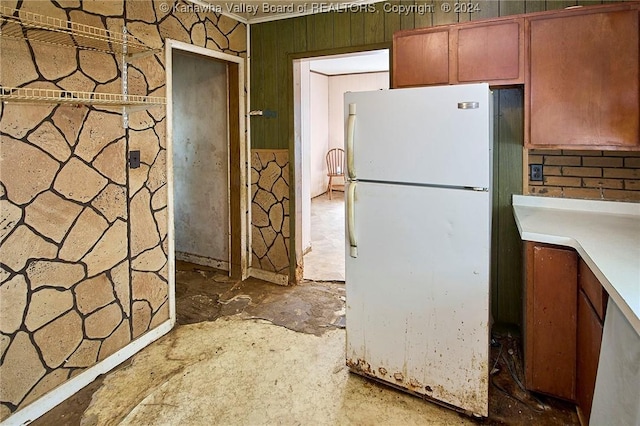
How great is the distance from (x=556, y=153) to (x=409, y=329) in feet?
4.71

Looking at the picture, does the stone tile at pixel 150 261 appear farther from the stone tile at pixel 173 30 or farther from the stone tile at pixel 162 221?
the stone tile at pixel 173 30

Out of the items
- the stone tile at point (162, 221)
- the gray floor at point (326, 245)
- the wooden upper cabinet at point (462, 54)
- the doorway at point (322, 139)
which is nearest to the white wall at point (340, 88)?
the doorway at point (322, 139)

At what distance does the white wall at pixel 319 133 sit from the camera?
8.42m

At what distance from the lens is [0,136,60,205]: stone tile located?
6.12ft

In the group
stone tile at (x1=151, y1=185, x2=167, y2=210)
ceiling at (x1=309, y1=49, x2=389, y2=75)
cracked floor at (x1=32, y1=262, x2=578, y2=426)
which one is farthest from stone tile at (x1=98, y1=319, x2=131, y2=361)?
ceiling at (x1=309, y1=49, x2=389, y2=75)

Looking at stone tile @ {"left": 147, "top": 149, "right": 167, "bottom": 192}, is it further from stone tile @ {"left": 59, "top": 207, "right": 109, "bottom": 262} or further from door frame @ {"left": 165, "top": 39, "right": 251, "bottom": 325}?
door frame @ {"left": 165, "top": 39, "right": 251, "bottom": 325}

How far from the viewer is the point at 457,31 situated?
93.4 inches

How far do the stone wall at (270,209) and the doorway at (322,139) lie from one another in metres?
0.13

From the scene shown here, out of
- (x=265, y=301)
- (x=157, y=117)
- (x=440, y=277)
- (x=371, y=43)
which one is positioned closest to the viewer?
(x=440, y=277)

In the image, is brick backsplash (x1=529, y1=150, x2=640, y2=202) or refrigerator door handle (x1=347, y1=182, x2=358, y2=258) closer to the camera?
refrigerator door handle (x1=347, y1=182, x2=358, y2=258)

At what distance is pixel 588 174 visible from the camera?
7.94 ft

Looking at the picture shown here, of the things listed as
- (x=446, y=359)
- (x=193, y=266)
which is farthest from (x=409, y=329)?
(x=193, y=266)

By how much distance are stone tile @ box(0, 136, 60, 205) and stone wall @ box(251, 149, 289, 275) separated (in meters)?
1.87

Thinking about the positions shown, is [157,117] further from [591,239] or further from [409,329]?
[591,239]
